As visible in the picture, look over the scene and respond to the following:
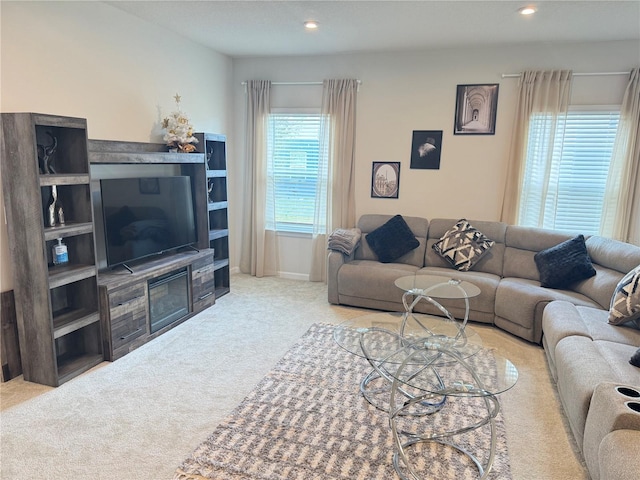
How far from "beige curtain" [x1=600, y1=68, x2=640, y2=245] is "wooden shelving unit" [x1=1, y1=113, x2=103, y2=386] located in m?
4.83

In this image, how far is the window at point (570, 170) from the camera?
4.29 meters

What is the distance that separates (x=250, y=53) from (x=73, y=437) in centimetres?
436

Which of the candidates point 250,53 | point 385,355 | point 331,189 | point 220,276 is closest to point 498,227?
point 331,189

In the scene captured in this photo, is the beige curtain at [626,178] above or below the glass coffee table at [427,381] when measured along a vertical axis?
above

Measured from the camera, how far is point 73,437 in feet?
7.60

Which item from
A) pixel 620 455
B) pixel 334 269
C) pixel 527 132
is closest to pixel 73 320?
pixel 334 269

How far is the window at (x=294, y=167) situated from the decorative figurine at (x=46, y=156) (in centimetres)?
276

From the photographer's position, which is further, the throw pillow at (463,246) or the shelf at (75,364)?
the throw pillow at (463,246)

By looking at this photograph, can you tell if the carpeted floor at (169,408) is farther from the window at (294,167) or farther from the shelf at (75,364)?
the window at (294,167)

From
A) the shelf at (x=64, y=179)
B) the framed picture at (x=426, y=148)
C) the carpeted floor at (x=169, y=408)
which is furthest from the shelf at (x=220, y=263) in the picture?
the framed picture at (x=426, y=148)

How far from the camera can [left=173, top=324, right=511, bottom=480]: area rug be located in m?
2.08

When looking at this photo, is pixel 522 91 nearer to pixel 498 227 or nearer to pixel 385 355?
pixel 498 227

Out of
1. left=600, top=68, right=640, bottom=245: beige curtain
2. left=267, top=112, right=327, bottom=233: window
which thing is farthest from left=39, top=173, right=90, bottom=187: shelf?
left=600, top=68, right=640, bottom=245: beige curtain

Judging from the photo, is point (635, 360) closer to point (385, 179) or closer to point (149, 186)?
point (385, 179)
